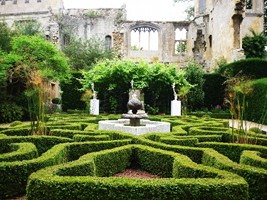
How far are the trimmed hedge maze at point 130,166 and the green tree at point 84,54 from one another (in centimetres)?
2461

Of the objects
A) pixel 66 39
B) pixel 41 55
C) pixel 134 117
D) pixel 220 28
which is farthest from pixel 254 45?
pixel 66 39

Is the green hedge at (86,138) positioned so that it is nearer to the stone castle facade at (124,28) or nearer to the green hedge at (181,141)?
the green hedge at (181,141)

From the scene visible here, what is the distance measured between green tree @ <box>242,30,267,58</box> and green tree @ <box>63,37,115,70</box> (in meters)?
14.5

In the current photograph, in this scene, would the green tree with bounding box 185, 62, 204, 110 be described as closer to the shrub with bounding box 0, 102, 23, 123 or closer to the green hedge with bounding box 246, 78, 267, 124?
the green hedge with bounding box 246, 78, 267, 124

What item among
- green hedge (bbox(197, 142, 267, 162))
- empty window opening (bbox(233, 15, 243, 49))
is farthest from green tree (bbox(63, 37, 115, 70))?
green hedge (bbox(197, 142, 267, 162))

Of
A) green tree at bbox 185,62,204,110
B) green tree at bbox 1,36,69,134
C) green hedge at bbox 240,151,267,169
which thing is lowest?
green hedge at bbox 240,151,267,169

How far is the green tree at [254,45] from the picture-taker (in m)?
22.5

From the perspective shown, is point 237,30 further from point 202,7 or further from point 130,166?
point 130,166

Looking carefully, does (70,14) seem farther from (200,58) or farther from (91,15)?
(200,58)

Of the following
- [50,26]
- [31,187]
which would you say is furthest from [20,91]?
[50,26]

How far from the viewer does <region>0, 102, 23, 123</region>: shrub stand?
55.2 ft

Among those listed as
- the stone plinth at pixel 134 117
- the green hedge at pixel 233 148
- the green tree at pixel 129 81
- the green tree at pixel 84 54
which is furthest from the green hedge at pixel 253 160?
the green tree at pixel 84 54

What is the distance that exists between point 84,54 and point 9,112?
1713cm

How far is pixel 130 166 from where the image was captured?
24.5 ft
